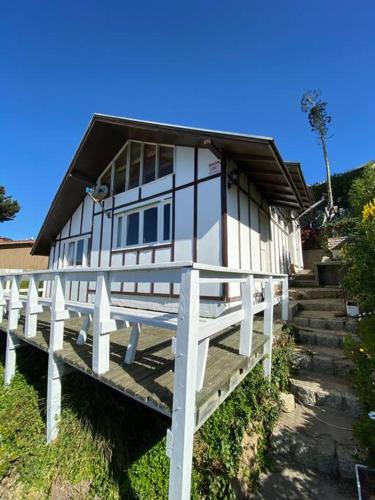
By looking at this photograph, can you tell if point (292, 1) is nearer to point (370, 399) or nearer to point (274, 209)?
point (274, 209)

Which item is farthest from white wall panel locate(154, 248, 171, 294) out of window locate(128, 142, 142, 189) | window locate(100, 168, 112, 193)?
window locate(100, 168, 112, 193)

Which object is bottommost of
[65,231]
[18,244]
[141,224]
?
[141,224]

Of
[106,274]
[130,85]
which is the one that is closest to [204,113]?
[130,85]

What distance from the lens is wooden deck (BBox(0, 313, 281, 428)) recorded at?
1923 mm

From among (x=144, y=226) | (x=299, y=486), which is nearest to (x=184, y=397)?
(x=299, y=486)

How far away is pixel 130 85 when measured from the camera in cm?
826

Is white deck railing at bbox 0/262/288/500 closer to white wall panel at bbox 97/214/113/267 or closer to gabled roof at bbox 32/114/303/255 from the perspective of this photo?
gabled roof at bbox 32/114/303/255

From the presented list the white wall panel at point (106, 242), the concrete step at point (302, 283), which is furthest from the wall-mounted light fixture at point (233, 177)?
the concrete step at point (302, 283)

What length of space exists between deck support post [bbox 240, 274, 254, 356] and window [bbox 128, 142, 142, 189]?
Result: 18.9 feet

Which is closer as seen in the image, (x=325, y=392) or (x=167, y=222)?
(x=325, y=392)

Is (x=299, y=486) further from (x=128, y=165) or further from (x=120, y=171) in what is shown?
(x=120, y=171)

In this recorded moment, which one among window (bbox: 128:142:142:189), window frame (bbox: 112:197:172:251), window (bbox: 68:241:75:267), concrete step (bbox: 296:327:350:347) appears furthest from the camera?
window (bbox: 68:241:75:267)

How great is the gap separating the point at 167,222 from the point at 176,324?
463 cm

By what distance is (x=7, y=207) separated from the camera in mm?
25812
